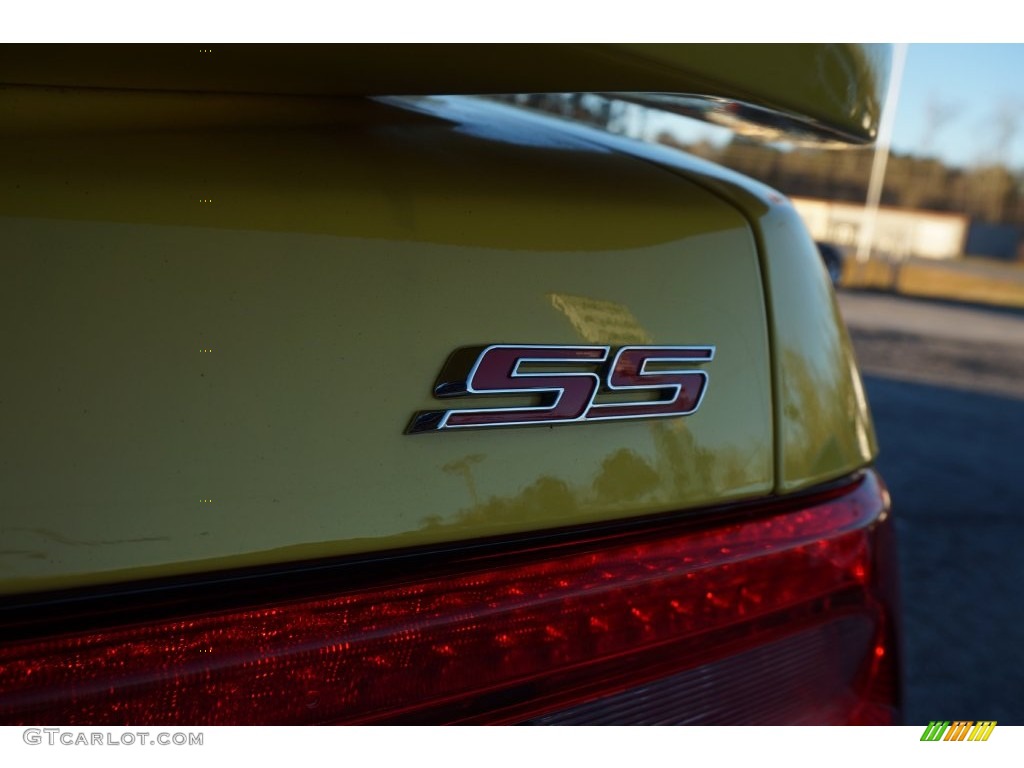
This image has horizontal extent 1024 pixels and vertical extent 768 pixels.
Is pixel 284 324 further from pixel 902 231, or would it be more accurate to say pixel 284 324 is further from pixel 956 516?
pixel 902 231

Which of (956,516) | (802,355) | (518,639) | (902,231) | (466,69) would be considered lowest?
(902,231)

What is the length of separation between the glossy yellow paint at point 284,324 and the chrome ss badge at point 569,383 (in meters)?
0.01

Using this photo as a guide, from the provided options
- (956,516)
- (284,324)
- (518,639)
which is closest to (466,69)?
(284,324)

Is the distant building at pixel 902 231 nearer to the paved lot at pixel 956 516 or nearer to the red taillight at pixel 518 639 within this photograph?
the paved lot at pixel 956 516

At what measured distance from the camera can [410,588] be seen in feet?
2.73

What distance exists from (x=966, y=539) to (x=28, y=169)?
A: 4.59 metres

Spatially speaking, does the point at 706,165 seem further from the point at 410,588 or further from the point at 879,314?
the point at 879,314

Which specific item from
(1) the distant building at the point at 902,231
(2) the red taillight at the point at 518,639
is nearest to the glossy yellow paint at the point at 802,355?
(2) the red taillight at the point at 518,639

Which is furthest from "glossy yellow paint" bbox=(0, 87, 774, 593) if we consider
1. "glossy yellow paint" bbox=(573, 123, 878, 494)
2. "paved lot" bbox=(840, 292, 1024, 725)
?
"paved lot" bbox=(840, 292, 1024, 725)

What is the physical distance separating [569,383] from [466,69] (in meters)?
0.27

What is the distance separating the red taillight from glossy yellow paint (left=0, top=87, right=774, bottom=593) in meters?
0.05

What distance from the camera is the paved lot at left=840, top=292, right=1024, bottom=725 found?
322 centimetres

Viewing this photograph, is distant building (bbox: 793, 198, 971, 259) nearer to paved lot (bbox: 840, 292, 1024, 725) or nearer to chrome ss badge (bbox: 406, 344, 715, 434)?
paved lot (bbox: 840, 292, 1024, 725)

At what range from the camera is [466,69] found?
73 centimetres
